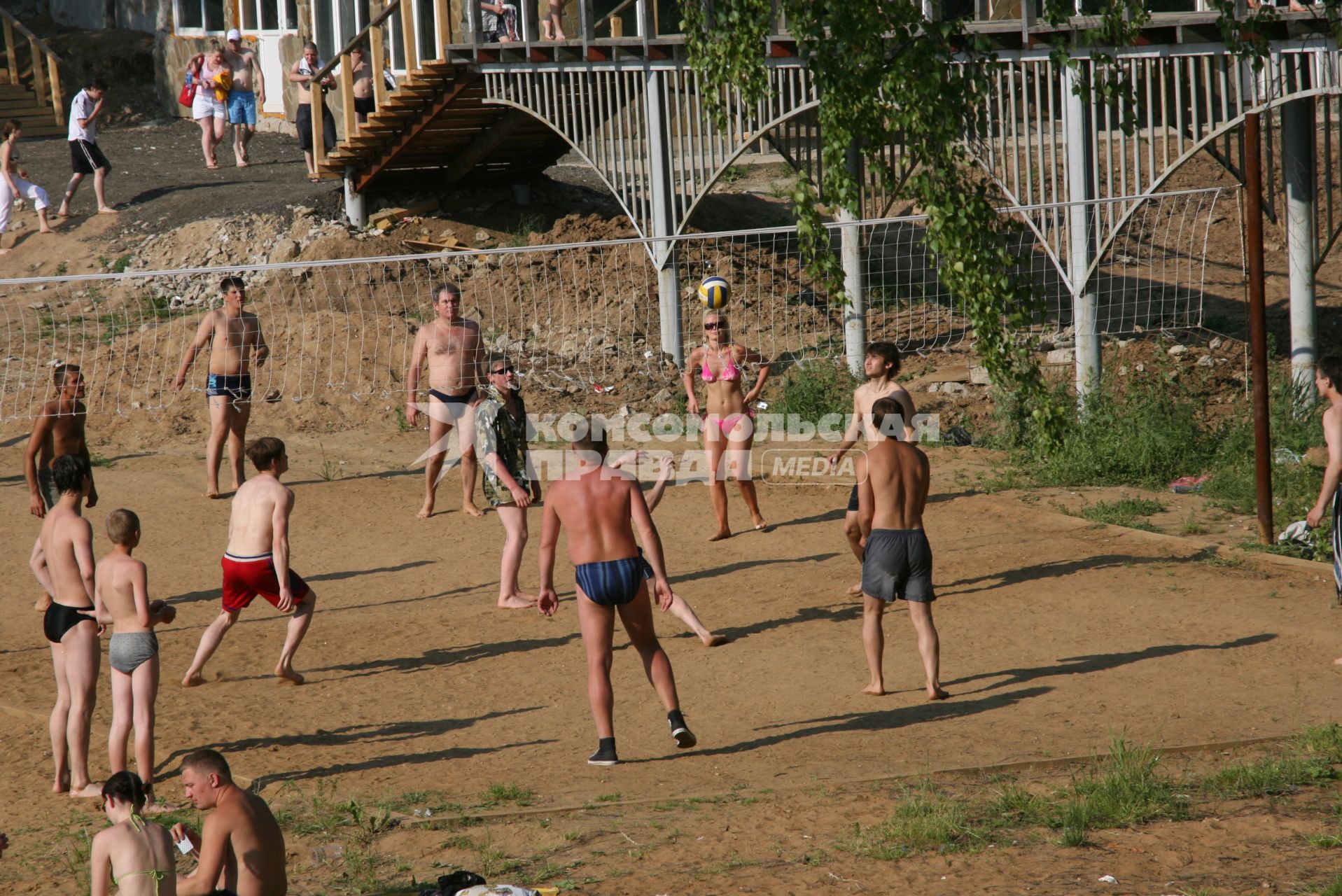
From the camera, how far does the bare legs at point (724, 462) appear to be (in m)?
10.9

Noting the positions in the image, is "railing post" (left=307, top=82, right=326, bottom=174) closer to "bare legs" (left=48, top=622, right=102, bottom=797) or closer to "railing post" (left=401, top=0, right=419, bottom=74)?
"railing post" (left=401, top=0, right=419, bottom=74)

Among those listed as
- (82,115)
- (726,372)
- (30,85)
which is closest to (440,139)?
(82,115)

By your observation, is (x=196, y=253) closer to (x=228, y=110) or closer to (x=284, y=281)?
(x=284, y=281)

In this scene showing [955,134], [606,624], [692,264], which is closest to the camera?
[606,624]

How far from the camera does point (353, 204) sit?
65.4 ft

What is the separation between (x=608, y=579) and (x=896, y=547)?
5.40 ft

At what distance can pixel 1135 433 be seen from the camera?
41.0ft

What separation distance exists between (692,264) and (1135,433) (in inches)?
325

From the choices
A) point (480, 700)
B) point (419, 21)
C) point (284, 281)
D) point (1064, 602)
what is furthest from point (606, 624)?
point (419, 21)

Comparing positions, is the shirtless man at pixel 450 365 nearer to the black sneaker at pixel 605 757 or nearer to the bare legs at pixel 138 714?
the bare legs at pixel 138 714

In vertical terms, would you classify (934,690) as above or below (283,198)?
below

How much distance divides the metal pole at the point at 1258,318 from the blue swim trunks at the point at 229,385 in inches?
309

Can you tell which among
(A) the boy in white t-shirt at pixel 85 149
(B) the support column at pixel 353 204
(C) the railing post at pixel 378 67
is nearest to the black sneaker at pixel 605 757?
(C) the railing post at pixel 378 67

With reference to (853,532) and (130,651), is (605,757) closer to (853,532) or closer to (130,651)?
(130,651)
